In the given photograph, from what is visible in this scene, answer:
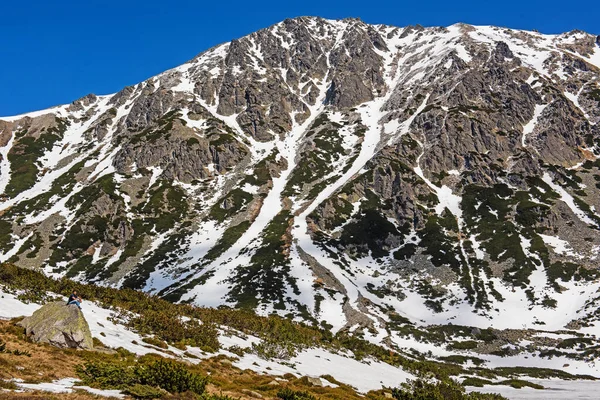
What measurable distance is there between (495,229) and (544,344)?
6849 centimetres

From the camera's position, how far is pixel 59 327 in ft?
69.7

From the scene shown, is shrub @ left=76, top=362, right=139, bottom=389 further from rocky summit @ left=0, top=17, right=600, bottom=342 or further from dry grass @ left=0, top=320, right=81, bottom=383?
rocky summit @ left=0, top=17, right=600, bottom=342

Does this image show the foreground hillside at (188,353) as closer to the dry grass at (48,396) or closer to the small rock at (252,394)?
the small rock at (252,394)

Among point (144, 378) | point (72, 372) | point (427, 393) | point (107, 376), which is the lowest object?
point (72, 372)

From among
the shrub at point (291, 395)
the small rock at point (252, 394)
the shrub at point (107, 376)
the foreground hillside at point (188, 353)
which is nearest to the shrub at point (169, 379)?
the shrub at point (107, 376)

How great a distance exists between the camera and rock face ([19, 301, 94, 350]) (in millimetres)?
20828

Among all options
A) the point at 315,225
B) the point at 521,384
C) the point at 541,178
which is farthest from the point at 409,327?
the point at 541,178

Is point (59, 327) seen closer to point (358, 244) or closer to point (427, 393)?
point (427, 393)

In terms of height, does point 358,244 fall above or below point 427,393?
above

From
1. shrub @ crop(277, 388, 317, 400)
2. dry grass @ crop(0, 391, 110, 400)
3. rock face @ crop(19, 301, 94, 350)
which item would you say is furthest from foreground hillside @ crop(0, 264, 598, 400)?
dry grass @ crop(0, 391, 110, 400)

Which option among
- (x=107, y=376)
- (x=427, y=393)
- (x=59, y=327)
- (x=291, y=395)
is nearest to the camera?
(x=107, y=376)

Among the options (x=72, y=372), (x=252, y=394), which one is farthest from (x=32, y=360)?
(x=252, y=394)

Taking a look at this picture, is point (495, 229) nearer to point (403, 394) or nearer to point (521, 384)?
point (521, 384)

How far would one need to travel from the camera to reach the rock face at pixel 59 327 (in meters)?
20.8
